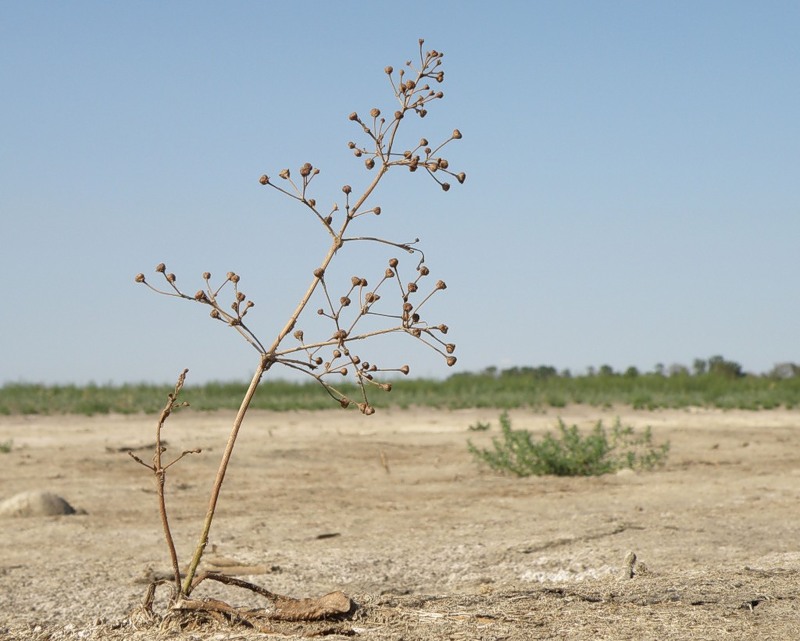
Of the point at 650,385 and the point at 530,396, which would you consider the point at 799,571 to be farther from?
the point at 650,385

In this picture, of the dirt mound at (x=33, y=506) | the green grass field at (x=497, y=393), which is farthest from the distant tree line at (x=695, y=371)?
the dirt mound at (x=33, y=506)

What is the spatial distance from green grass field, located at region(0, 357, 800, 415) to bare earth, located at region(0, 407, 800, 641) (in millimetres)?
6369

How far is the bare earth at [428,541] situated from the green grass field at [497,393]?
20.9 ft

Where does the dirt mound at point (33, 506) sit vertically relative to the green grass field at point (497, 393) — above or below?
below

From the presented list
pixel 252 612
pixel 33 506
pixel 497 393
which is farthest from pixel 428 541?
pixel 497 393

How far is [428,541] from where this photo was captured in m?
6.15

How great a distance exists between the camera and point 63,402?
760 inches

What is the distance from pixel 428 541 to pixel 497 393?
16009 millimetres

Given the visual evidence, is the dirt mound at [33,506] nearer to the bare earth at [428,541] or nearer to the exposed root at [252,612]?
the bare earth at [428,541]

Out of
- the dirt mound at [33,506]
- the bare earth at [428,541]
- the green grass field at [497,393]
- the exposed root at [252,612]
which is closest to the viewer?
the exposed root at [252,612]

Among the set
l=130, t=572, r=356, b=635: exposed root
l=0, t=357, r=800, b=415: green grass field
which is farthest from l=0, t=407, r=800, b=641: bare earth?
l=0, t=357, r=800, b=415: green grass field

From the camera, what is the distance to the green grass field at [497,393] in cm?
1878

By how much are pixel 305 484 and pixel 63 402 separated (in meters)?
11.4

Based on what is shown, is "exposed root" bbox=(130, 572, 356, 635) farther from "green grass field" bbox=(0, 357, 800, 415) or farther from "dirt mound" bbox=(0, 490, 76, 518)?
"green grass field" bbox=(0, 357, 800, 415)
